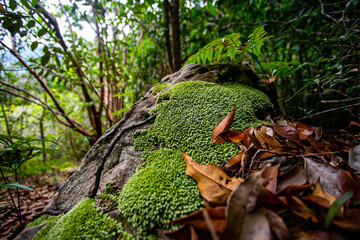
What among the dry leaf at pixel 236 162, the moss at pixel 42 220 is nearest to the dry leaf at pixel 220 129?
the dry leaf at pixel 236 162

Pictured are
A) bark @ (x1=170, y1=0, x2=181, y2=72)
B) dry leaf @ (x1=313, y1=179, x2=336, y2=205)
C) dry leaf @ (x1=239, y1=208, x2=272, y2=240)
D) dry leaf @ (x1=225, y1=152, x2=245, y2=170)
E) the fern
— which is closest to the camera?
dry leaf @ (x1=239, y1=208, x2=272, y2=240)

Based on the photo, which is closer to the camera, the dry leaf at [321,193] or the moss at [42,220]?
the dry leaf at [321,193]

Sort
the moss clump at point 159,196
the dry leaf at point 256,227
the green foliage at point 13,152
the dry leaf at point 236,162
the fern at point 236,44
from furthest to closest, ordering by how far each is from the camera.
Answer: the fern at point 236,44, the green foliage at point 13,152, the dry leaf at point 236,162, the moss clump at point 159,196, the dry leaf at point 256,227

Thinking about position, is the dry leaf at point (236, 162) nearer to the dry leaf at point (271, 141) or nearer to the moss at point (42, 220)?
the dry leaf at point (271, 141)

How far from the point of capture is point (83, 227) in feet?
3.04

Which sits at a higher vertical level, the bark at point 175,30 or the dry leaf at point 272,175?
the bark at point 175,30

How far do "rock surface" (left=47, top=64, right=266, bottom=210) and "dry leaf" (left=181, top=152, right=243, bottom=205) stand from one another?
0.56 metres

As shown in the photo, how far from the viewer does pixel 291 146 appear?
3.60ft

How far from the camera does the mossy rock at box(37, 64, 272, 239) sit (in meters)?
0.87

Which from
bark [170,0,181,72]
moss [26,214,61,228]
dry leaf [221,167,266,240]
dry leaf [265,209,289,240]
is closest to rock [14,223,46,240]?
moss [26,214,61,228]

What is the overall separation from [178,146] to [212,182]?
445 mm

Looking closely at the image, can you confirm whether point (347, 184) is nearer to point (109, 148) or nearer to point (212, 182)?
point (212, 182)

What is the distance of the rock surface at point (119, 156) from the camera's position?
1.29m

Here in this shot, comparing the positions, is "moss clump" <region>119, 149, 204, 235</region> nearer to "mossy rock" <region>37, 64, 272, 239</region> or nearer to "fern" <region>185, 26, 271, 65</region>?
"mossy rock" <region>37, 64, 272, 239</region>
